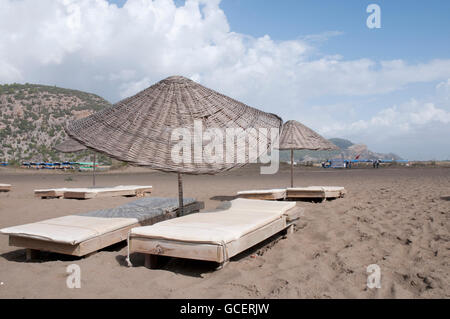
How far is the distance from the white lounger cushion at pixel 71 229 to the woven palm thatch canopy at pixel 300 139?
6.09m

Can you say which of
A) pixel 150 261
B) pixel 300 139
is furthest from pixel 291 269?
pixel 300 139

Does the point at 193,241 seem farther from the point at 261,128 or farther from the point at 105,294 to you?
the point at 261,128

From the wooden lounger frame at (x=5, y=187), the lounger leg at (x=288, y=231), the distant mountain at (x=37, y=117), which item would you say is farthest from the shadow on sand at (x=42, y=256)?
the distant mountain at (x=37, y=117)

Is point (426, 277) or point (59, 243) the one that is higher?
point (59, 243)

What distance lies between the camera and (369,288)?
3168mm

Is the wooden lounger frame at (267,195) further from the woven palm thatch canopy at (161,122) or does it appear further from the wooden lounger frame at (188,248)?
the wooden lounger frame at (188,248)

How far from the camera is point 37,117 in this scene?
5162 centimetres

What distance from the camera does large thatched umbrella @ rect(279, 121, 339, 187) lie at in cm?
979

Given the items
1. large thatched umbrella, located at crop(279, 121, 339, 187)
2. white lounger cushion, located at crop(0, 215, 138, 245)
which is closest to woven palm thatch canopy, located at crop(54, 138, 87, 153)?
large thatched umbrella, located at crop(279, 121, 339, 187)

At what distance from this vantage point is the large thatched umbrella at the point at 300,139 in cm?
979

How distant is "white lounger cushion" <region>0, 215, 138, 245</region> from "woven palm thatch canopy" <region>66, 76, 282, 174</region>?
936 mm
